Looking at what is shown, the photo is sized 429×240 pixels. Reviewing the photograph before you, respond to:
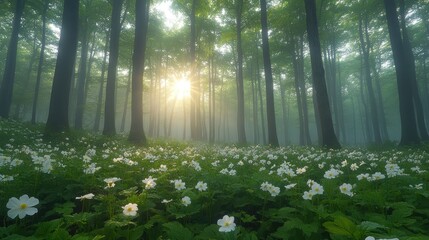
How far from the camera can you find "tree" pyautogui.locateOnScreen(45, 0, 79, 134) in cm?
1174

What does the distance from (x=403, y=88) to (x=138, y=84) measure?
565 inches

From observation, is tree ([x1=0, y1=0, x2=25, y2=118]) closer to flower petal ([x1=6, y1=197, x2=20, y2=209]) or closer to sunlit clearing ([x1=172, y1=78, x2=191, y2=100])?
sunlit clearing ([x1=172, y1=78, x2=191, y2=100])

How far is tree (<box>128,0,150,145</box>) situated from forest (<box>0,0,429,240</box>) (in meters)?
0.06

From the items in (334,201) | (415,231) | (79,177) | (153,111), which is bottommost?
(415,231)

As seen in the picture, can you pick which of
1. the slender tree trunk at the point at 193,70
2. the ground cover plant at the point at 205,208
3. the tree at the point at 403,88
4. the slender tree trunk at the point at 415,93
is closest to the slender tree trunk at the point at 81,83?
the slender tree trunk at the point at 193,70

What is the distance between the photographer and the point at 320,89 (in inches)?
507

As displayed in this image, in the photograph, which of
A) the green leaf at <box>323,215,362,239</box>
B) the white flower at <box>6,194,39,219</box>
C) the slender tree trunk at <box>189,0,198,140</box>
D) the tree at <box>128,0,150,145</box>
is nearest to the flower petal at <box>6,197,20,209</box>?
the white flower at <box>6,194,39,219</box>

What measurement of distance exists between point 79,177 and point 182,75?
3267 centimetres

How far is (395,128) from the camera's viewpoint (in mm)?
79625

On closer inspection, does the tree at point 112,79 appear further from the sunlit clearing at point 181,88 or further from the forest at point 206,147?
the sunlit clearing at point 181,88

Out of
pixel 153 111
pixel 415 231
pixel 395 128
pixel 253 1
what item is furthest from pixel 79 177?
pixel 395 128

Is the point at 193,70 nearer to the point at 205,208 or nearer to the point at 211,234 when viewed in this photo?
the point at 205,208

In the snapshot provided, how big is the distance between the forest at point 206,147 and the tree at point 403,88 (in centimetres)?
7

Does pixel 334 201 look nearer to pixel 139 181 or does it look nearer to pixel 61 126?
pixel 139 181
